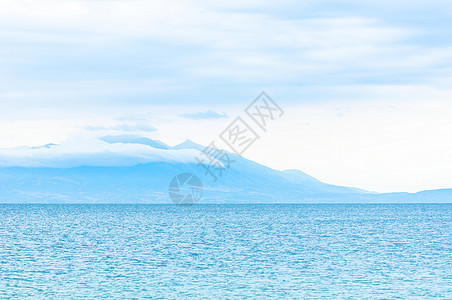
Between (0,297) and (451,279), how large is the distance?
37239 millimetres

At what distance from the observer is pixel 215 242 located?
9644cm

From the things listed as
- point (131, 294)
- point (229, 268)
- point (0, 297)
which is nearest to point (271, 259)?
point (229, 268)

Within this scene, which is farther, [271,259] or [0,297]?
[271,259]

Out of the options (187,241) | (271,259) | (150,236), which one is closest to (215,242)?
(187,241)

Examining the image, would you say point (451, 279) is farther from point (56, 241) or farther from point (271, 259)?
point (56, 241)

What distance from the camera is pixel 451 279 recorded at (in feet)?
193

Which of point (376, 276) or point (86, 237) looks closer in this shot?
point (376, 276)

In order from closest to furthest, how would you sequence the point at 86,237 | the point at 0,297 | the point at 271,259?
the point at 0,297, the point at 271,259, the point at 86,237

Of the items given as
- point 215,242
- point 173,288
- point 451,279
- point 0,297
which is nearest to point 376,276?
point 451,279

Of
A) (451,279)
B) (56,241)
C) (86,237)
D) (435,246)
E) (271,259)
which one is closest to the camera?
(451,279)

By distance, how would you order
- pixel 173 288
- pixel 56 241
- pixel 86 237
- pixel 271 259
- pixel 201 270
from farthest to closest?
pixel 86 237, pixel 56 241, pixel 271 259, pixel 201 270, pixel 173 288

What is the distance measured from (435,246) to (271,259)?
1154 inches

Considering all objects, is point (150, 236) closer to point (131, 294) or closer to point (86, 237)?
point (86, 237)

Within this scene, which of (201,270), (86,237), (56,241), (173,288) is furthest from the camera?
(86,237)
